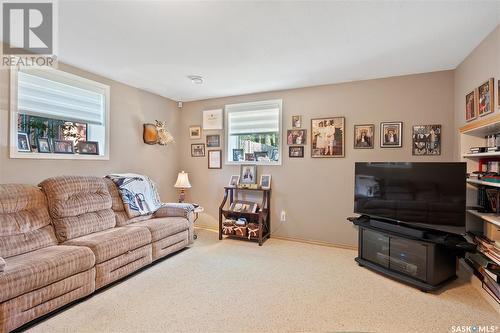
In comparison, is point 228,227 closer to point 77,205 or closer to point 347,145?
point 77,205

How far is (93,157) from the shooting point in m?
3.38

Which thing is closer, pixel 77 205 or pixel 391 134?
pixel 77 205

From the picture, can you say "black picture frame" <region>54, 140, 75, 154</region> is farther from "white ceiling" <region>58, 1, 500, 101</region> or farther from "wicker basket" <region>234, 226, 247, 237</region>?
"wicker basket" <region>234, 226, 247, 237</region>

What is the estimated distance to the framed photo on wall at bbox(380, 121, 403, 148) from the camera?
3.38m

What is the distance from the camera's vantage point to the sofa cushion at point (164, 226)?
308 centimetres

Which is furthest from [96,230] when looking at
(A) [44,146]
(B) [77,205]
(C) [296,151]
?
(C) [296,151]

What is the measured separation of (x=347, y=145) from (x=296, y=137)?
77 cm

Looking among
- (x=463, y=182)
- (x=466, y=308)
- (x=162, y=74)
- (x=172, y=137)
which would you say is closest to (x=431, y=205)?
(x=463, y=182)

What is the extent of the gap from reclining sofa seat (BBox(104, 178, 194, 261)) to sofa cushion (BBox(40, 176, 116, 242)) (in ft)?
0.54

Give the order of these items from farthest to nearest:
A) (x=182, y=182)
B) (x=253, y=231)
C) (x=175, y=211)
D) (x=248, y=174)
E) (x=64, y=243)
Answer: (x=182, y=182) < (x=248, y=174) < (x=253, y=231) < (x=175, y=211) < (x=64, y=243)

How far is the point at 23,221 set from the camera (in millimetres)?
2346

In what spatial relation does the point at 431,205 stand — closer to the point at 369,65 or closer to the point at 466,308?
the point at 466,308

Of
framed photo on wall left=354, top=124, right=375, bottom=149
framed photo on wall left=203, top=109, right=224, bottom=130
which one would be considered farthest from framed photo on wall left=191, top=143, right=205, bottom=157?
framed photo on wall left=354, top=124, right=375, bottom=149

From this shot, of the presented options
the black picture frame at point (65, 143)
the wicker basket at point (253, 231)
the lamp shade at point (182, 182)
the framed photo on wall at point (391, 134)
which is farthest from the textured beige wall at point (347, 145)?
the black picture frame at point (65, 143)
